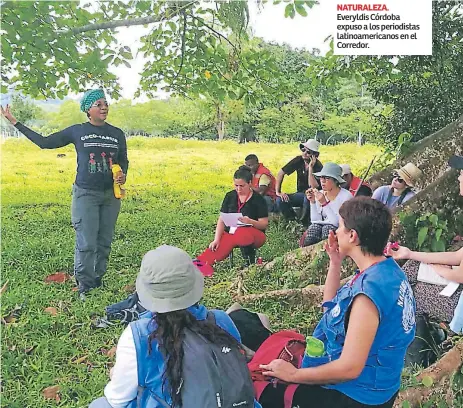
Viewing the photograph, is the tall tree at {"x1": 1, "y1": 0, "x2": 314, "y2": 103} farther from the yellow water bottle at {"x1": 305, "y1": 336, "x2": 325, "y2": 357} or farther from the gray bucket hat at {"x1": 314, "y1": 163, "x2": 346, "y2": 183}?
the yellow water bottle at {"x1": 305, "y1": 336, "x2": 325, "y2": 357}

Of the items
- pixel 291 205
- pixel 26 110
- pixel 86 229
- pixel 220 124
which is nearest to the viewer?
pixel 86 229

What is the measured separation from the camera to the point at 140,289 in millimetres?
1602

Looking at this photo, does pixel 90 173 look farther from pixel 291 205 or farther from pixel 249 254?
pixel 291 205

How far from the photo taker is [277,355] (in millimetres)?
1993

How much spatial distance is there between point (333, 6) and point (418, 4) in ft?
1.55

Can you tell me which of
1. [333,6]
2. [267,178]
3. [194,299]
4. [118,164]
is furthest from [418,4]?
[267,178]

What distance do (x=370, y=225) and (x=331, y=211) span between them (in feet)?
7.92

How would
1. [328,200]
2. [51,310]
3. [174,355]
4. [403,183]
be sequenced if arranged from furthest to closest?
1. [328,200]
2. [403,183]
3. [51,310]
4. [174,355]

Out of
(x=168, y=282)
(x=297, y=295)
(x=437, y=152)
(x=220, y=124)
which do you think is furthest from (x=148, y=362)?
(x=220, y=124)

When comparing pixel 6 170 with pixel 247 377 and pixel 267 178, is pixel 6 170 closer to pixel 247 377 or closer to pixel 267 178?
pixel 267 178

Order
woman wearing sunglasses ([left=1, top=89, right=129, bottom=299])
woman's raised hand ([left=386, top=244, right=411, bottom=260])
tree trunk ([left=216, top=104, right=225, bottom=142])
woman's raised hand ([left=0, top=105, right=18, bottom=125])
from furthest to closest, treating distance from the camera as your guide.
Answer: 1. tree trunk ([left=216, top=104, right=225, bottom=142])
2. woman wearing sunglasses ([left=1, top=89, right=129, bottom=299])
3. woman's raised hand ([left=0, top=105, right=18, bottom=125])
4. woman's raised hand ([left=386, top=244, right=411, bottom=260])

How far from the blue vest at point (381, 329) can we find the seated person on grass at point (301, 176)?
355 cm

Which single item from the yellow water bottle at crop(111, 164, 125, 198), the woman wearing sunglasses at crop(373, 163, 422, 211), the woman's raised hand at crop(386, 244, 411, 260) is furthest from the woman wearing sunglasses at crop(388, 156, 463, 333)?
the yellow water bottle at crop(111, 164, 125, 198)

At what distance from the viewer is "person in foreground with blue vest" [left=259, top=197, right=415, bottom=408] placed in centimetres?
163
